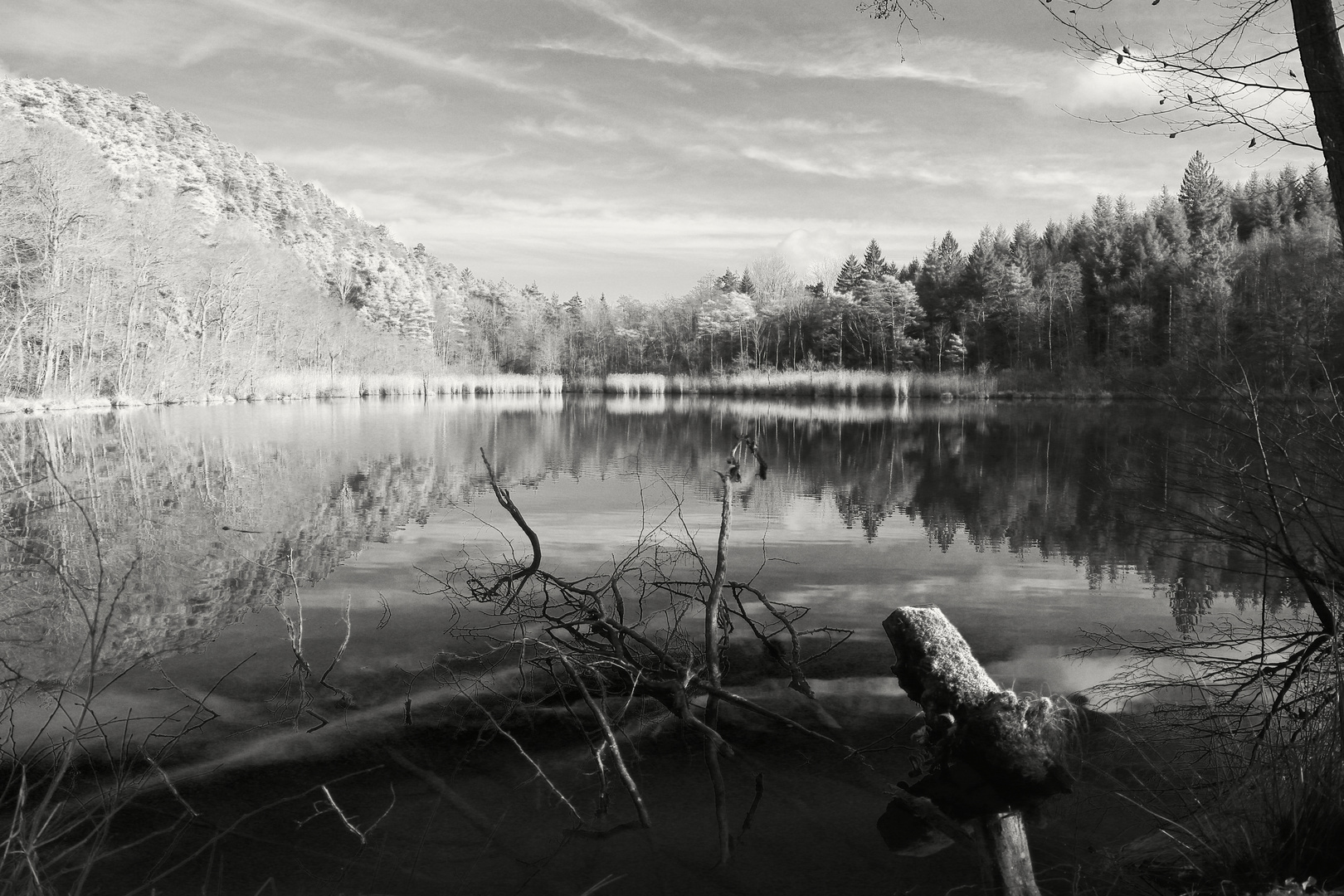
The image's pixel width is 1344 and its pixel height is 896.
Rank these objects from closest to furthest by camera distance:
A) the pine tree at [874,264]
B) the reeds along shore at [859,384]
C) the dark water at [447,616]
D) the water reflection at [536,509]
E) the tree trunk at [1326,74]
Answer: the dark water at [447,616] → the tree trunk at [1326,74] → the water reflection at [536,509] → the reeds along shore at [859,384] → the pine tree at [874,264]

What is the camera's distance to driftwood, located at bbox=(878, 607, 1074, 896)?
11.5 feet

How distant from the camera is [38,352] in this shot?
29219 millimetres

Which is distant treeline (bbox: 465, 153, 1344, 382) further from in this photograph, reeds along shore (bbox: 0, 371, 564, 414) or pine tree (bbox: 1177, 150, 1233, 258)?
reeds along shore (bbox: 0, 371, 564, 414)

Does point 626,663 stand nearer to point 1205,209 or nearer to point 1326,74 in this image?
point 1326,74

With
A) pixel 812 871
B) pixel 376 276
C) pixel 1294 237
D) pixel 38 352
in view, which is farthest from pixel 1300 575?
pixel 376 276

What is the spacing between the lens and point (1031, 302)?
51.4 meters

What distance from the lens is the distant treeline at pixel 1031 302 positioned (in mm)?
40125

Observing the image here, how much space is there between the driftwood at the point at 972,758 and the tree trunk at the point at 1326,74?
2.56 meters

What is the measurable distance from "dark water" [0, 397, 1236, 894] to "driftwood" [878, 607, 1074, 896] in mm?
183

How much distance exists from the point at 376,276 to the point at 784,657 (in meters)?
84.5

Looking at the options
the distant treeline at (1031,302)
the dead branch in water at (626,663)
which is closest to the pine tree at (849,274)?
the distant treeline at (1031,302)

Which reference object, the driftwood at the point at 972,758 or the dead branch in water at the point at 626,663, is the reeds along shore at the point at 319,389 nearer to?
the dead branch in water at the point at 626,663

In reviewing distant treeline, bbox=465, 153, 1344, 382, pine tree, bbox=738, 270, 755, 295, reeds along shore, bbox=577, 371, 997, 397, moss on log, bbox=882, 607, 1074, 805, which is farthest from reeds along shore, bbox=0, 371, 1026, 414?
moss on log, bbox=882, 607, 1074, 805

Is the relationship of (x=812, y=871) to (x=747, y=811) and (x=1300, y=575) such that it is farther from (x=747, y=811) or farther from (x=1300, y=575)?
(x=1300, y=575)
